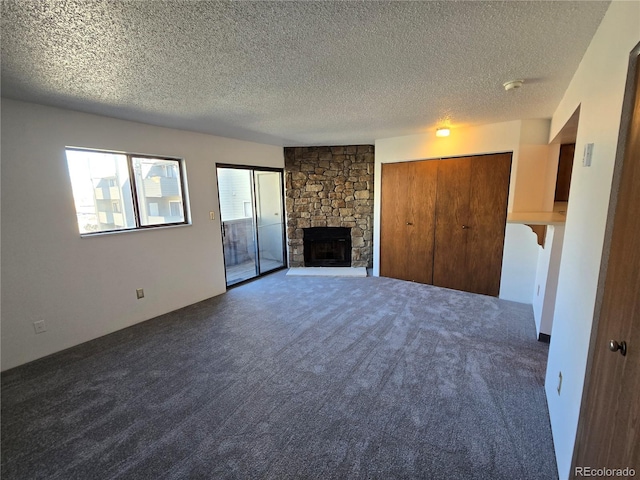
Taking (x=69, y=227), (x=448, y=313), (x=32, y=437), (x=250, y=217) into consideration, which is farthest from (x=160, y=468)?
(x=250, y=217)

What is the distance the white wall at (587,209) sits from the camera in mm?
1110

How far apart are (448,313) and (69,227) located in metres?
4.14

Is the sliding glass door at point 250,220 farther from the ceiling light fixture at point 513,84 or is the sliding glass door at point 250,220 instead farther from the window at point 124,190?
the ceiling light fixture at point 513,84

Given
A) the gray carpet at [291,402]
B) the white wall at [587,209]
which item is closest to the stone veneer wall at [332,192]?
the gray carpet at [291,402]

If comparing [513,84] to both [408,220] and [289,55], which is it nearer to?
[289,55]

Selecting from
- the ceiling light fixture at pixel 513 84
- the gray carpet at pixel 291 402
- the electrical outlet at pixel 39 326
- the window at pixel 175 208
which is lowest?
the gray carpet at pixel 291 402

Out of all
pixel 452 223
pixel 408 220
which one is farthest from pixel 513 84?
pixel 408 220

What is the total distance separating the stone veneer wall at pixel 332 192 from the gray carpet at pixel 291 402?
223cm

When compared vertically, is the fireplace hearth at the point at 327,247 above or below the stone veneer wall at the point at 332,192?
below

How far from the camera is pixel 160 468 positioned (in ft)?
4.89

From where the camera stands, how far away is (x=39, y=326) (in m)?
2.52

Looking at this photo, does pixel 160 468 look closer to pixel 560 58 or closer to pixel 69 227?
pixel 69 227

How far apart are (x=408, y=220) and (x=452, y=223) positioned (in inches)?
26.0

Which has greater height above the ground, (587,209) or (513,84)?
(513,84)
